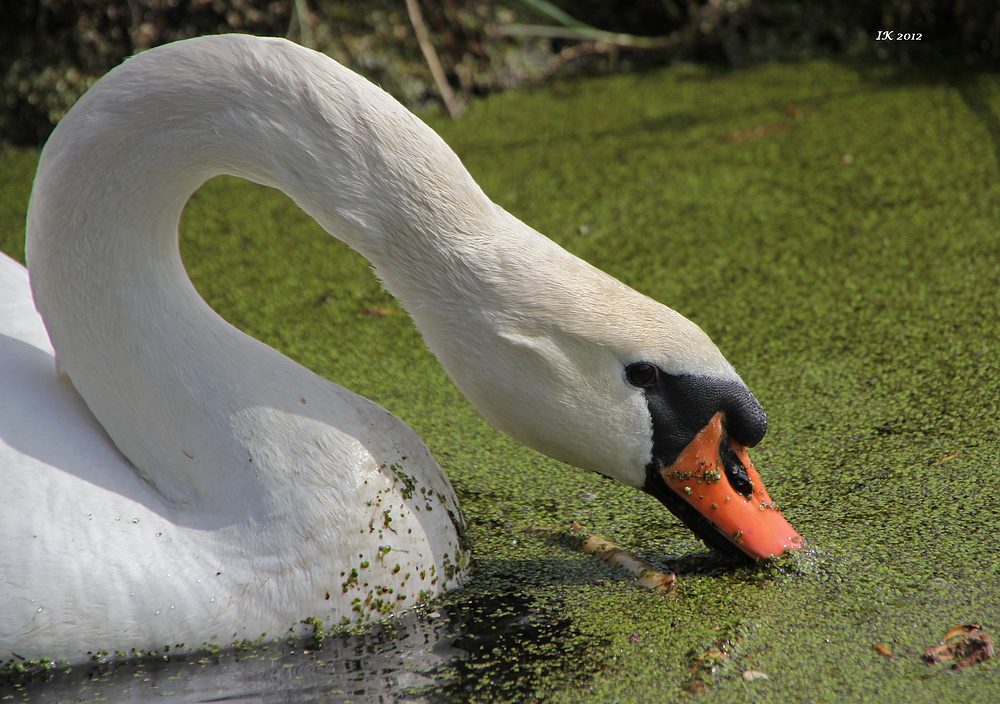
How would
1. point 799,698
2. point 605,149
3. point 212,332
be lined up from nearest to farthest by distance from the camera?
point 799,698
point 212,332
point 605,149

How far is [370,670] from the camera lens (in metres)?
1.57

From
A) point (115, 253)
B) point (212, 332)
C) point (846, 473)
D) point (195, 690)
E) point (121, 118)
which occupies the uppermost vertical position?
point (121, 118)

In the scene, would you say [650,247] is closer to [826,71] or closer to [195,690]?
[826,71]

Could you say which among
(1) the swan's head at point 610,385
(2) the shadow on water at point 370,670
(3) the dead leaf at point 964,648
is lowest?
(3) the dead leaf at point 964,648

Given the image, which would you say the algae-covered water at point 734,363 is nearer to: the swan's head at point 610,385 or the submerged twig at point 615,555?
the submerged twig at point 615,555

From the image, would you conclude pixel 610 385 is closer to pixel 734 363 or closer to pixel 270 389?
pixel 270 389

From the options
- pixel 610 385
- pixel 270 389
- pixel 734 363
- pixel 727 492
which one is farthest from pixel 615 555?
pixel 734 363

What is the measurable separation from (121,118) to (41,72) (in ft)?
10.00

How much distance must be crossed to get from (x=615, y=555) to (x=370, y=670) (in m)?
0.50

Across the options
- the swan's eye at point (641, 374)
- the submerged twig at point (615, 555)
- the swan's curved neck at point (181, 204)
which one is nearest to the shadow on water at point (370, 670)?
the submerged twig at point (615, 555)

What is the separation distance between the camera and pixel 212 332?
170cm

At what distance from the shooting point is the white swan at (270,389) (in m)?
1.51

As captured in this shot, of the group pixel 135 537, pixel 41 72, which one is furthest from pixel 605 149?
pixel 135 537

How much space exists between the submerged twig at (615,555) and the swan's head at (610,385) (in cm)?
14
